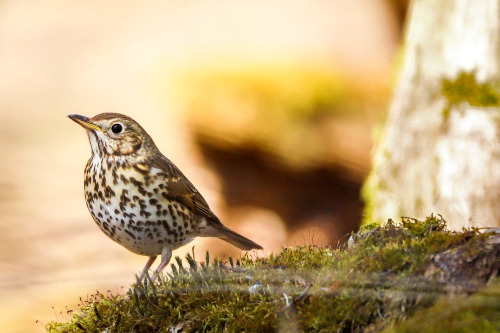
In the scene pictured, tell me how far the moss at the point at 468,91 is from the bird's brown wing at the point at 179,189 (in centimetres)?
265

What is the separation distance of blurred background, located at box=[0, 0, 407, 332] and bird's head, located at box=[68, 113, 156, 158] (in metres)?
2.66

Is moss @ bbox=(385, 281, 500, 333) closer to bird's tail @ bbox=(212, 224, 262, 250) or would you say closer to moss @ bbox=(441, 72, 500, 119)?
bird's tail @ bbox=(212, 224, 262, 250)

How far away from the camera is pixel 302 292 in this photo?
2143mm

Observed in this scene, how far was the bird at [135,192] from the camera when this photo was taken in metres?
3.25

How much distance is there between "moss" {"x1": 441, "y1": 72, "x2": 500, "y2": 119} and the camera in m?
5.31

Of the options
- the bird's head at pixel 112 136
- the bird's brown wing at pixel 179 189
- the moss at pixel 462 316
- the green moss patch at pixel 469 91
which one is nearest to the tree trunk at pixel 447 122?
the green moss patch at pixel 469 91

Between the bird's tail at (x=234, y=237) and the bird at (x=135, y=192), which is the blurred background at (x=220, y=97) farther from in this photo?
the bird at (x=135, y=192)

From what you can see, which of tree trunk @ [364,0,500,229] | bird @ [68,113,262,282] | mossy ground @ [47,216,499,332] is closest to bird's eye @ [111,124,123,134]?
bird @ [68,113,262,282]

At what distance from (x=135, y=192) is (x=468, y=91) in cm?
324

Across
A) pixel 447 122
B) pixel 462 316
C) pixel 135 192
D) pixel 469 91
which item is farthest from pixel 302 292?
pixel 469 91

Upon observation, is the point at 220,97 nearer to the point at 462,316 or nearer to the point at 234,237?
the point at 234,237

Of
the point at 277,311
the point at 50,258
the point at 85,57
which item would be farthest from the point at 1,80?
the point at 277,311

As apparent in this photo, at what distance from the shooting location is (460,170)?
5.39 metres

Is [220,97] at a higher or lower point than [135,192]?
higher
